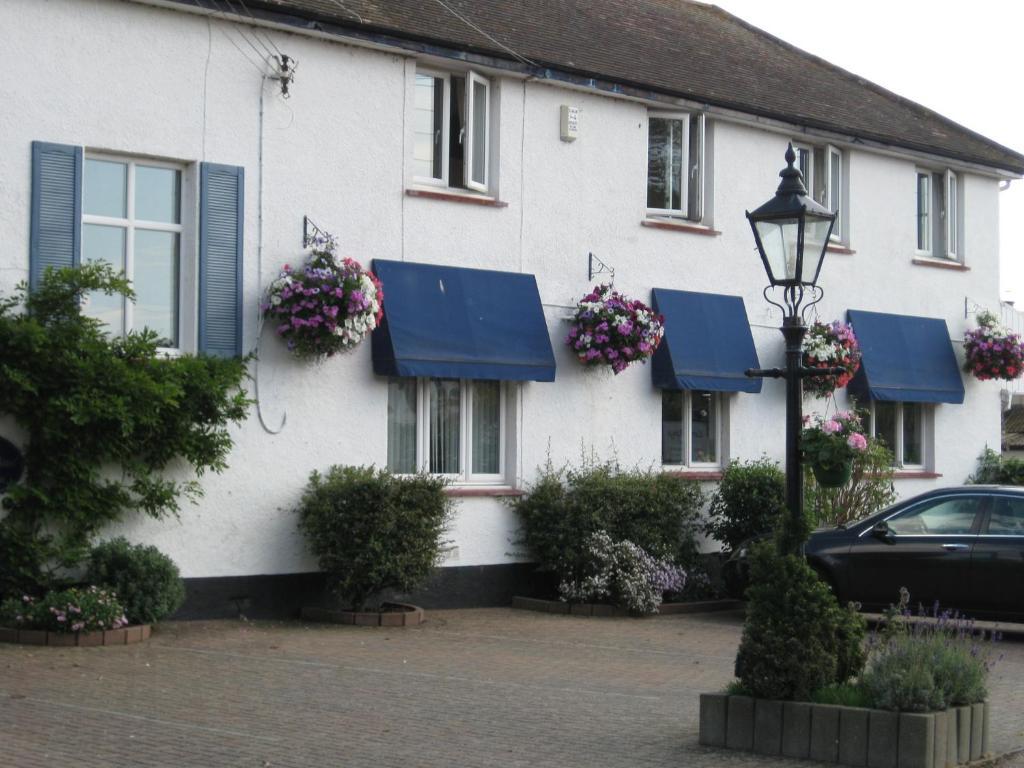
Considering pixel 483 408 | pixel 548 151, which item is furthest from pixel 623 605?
pixel 548 151

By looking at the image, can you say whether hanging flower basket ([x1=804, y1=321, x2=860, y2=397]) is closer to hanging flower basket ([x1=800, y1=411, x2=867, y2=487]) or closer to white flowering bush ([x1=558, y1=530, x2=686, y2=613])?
white flowering bush ([x1=558, y1=530, x2=686, y2=613])

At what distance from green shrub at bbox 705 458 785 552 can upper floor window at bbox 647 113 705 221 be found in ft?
11.7

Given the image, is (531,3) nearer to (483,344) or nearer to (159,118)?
(483,344)

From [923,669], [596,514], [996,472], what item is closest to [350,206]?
[596,514]

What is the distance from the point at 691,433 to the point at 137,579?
845cm

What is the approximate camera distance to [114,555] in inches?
524

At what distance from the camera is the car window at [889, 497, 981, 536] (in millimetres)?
15383

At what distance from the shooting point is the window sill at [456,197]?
1637 centimetres

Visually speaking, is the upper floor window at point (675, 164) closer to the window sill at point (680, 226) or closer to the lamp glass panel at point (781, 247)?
the window sill at point (680, 226)

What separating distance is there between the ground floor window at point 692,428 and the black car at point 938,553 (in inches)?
136

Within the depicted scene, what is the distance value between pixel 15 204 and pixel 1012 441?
25.8 meters

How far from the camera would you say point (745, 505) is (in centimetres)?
1817

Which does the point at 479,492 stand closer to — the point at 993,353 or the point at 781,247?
the point at 781,247

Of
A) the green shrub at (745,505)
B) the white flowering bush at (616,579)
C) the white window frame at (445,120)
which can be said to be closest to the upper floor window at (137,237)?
the white window frame at (445,120)
